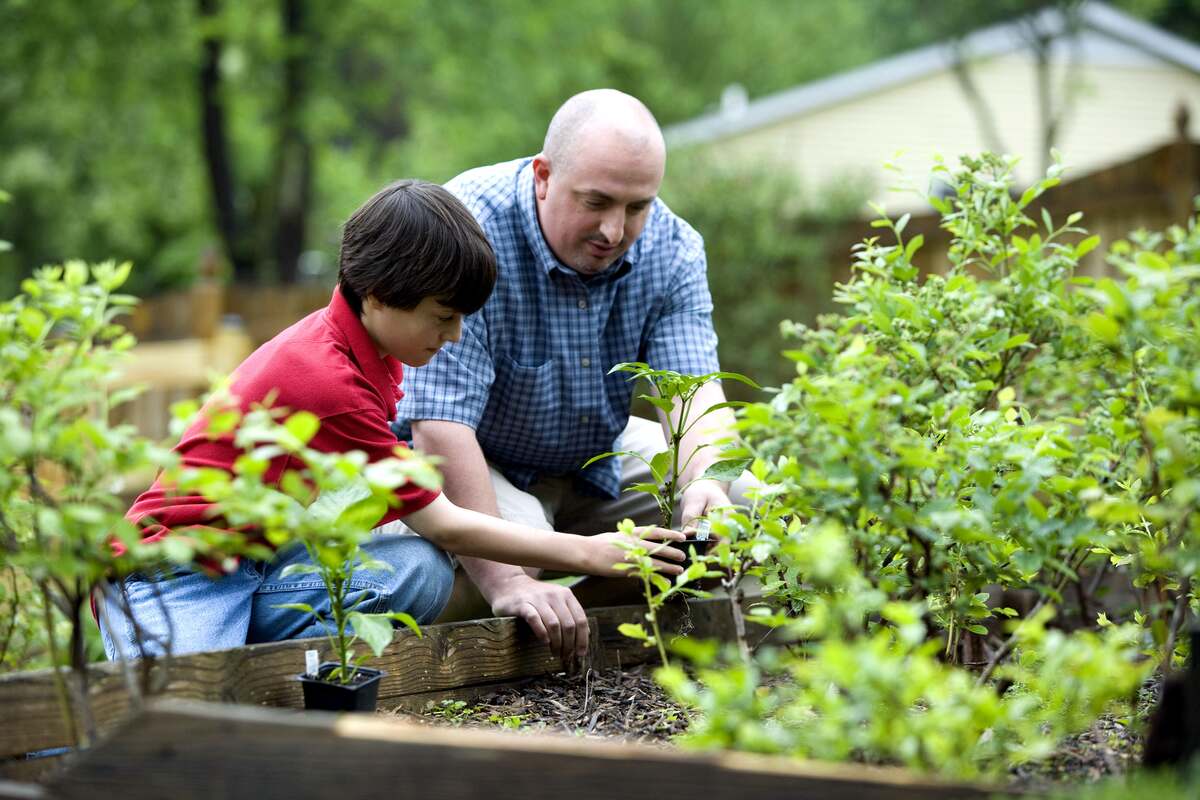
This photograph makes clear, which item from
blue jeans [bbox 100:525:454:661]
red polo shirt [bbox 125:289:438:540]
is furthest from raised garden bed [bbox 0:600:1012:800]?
red polo shirt [bbox 125:289:438:540]

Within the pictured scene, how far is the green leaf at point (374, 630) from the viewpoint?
210cm

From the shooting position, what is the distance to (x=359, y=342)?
2818 mm

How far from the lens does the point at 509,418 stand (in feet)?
12.2

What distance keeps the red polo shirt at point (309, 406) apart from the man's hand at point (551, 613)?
1.28 ft

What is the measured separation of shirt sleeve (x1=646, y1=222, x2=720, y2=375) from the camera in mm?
3670

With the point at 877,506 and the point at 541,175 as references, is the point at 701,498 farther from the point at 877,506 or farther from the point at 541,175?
the point at 877,506

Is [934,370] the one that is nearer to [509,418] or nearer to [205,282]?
[509,418]

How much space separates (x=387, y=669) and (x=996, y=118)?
1924cm

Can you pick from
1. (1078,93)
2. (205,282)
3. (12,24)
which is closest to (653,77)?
(1078,93)

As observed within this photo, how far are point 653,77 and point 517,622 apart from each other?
71.4 feet

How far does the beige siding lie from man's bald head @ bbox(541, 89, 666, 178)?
15.7 meters

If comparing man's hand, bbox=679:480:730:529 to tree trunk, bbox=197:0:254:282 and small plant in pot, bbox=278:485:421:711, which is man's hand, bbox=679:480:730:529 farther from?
tree trunk, bbox=197:0:254:282

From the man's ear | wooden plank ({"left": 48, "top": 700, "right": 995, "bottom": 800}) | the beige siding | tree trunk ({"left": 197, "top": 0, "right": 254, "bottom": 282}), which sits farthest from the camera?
the beige siding

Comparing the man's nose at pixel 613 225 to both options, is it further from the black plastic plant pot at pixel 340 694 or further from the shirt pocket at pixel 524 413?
the black plastic plant pot at pixel 340 694
